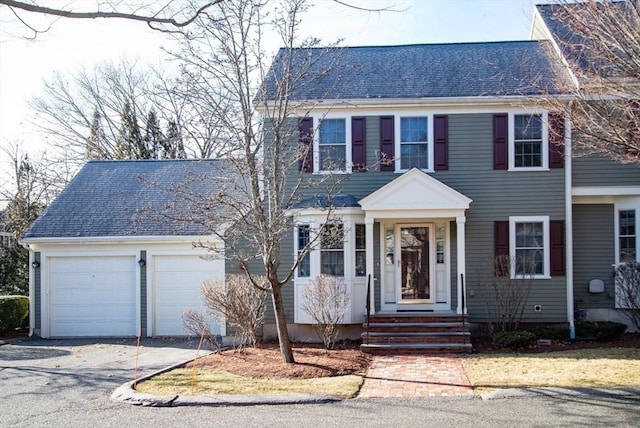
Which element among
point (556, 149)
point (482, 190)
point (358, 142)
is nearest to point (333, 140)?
point (358, 142)

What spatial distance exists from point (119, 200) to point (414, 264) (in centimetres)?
826

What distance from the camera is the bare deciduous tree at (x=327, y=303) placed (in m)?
12.6

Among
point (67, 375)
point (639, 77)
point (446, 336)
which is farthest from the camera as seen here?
point (446, 336)

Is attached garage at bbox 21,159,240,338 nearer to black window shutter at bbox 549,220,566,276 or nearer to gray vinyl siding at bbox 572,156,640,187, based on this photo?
black window shutter at bbox 549,220,566,276

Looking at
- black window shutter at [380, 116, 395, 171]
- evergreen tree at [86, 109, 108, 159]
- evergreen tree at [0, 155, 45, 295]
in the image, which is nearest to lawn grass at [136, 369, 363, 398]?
black window shutter at [380, 116, 395, 171]

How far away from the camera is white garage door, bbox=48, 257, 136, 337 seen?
50.8 feet

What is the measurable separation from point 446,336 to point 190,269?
21.4 ft

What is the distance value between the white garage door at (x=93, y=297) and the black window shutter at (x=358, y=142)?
624 cm

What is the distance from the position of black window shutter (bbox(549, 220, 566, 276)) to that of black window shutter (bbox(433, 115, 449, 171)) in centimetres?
284

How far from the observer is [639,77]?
8750 millimetres

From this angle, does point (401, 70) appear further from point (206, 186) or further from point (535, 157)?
point (206, 186)

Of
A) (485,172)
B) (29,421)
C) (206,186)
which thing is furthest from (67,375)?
(485,172)

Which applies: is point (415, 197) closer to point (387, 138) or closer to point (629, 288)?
point (387, 138)

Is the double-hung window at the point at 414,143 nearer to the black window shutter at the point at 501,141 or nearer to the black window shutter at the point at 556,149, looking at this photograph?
the black window shutter at the point at 501,141
